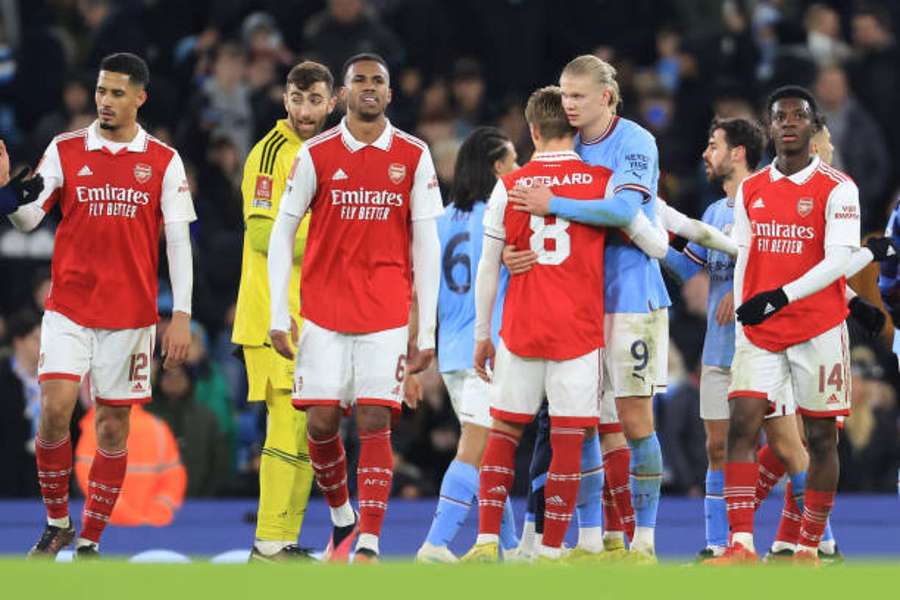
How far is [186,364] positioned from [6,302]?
2.54 m

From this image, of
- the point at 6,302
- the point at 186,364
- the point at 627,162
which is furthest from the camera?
the point at 6,302

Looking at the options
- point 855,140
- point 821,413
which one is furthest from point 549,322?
point 855,140

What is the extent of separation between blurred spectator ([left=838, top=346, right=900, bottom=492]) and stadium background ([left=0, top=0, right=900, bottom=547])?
0.02 metres

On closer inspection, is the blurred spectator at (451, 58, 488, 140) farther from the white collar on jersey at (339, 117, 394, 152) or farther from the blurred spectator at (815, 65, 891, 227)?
the white collar on jersey at (339, 117, 394, 152)

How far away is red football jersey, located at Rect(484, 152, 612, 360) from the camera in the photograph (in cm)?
1037

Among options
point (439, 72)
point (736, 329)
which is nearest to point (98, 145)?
point (736, 329)

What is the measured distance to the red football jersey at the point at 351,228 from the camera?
1056cm

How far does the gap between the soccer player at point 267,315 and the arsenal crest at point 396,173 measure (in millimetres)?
985

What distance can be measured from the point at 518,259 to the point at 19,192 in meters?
2.59

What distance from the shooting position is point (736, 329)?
11086 mm

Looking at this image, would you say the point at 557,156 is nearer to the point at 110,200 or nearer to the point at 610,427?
the point at 610,427

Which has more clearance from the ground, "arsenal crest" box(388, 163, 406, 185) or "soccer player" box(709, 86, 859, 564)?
"arsenal crest" box(388, 163, 406, 185)

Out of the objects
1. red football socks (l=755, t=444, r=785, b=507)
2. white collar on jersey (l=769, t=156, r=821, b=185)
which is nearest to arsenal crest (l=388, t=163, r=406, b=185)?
white collar on jersey (l=769, t=156, r=821, b=185)

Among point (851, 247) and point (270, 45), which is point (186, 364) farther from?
point (851, 247)
